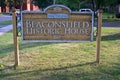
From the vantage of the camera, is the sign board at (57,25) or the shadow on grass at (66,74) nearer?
the shadow on grass at (66,74)

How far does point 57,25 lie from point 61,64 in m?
0.99

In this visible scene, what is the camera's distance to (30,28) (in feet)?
24.4

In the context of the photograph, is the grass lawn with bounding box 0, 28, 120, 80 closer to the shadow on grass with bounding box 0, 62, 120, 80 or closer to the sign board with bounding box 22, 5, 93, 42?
the shadow on grass with bounding box 0, 62, 120, 80

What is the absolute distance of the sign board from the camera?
739 cm

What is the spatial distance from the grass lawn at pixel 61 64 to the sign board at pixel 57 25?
0.67 meters

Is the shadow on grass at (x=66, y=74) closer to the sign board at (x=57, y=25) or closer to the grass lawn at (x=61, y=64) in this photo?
the grass lawn at (x=61, y=64)

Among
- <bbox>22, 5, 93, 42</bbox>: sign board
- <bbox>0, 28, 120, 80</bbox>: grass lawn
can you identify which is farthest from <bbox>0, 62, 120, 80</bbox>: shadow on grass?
<bbox>22, 5, 93, 42</bbox>: sign board

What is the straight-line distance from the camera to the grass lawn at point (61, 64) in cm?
637

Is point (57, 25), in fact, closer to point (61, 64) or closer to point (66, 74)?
point (61, 64)

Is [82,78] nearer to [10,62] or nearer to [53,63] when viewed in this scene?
[53,63]

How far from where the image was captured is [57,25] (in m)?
7.44

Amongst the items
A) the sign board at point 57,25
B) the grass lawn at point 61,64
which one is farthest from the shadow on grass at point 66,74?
the sign board at point 57,25

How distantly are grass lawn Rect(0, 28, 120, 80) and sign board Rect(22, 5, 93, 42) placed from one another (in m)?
0.67

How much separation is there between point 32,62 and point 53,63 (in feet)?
1.85
